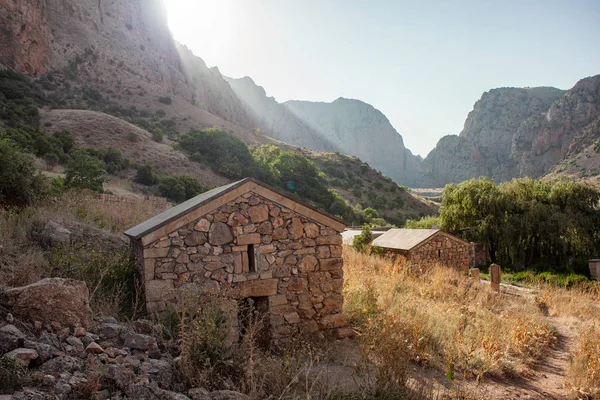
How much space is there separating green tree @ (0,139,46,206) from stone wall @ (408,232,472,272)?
13778mm

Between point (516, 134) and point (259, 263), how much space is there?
91.4 metres

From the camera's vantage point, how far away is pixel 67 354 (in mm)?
3895

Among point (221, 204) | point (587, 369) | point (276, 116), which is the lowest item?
point (587, 369)

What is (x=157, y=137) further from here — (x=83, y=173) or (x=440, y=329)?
(x=440, y=329)

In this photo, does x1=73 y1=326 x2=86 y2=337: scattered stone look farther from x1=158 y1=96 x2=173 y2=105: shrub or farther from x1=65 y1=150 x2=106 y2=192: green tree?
x1=158 y1=96 x2=173 y2=105: shrub

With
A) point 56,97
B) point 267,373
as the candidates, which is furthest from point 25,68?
point 267,373

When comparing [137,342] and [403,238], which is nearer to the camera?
[137,342]

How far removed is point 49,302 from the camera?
448cm

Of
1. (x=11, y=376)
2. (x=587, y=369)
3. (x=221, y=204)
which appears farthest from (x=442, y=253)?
(x=11, y=376)

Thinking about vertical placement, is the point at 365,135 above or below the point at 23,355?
above

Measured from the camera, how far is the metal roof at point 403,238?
16.9 meters

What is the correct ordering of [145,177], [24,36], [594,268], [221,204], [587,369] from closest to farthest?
[587,369] → [221,204] → [594,268] → [145,177] → [24,36]

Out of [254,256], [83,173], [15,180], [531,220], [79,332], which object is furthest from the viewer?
[531,220]

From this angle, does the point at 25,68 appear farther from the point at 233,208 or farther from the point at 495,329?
the point at 495,329
